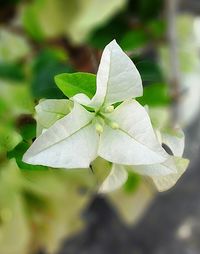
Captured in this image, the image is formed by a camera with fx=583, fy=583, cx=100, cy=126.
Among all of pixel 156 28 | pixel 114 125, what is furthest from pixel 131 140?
pixel 156 28

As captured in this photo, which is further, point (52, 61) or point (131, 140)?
point (52, 61)

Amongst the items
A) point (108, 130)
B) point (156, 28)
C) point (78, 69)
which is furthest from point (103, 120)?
point (156, 28)

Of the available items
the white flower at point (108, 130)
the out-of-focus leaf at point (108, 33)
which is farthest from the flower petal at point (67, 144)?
the out-of-focus leaf at point (108, 33)

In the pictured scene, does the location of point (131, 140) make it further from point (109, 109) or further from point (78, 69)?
point (78, 69)

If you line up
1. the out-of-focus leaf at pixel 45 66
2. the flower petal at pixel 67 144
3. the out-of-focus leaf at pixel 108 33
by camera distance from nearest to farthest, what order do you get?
1. the flower petal at pixel 67 144
2. the out-of-focus leaf at pixel 45 66
3. the out-of-focus leaf at pixel 108 33

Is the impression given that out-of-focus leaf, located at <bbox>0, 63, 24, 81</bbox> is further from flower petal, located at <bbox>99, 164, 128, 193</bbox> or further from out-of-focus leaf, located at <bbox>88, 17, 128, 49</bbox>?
flower petal, located at <bbox>99, 164, 128, 193</bbox>

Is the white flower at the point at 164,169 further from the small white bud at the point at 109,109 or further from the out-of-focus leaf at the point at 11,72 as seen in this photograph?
the out-of-focus leaf at the point at 11,72
